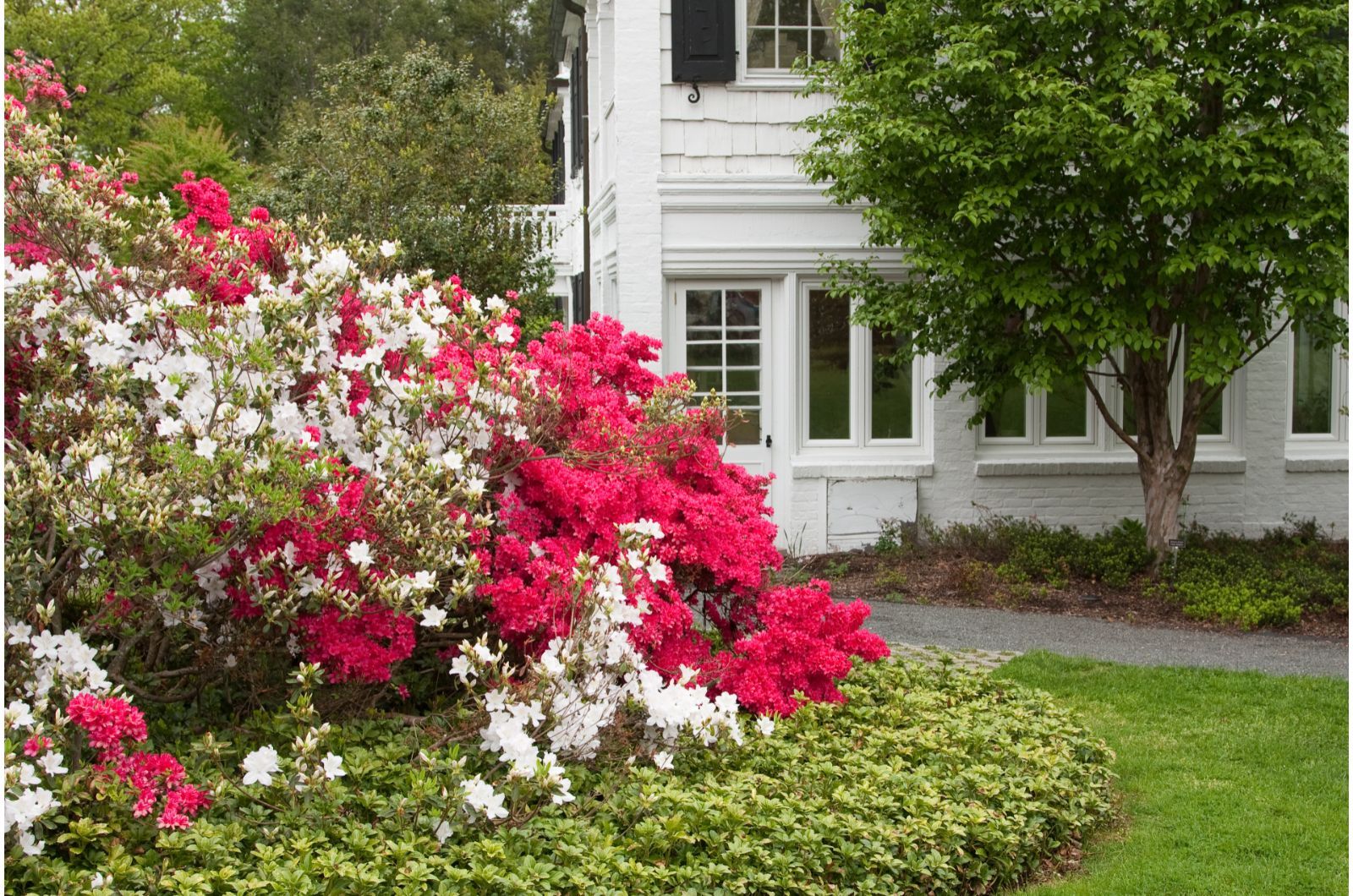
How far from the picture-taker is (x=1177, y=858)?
5055 mm

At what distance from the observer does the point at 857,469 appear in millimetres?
12086

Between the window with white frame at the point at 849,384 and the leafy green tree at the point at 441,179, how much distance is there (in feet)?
10.8

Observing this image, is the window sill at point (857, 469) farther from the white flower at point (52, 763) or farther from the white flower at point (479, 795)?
the white flower at point (52, 763)

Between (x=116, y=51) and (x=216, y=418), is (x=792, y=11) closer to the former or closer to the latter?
(x=216, y=418)

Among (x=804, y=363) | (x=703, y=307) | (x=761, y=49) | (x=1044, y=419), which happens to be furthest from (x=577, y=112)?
(x=1044, y=419)

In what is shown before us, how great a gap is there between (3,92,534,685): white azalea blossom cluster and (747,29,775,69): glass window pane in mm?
7324

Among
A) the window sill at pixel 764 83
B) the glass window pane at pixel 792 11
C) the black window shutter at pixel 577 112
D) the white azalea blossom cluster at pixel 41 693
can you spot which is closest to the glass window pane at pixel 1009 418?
the window sill at pixel 764 83

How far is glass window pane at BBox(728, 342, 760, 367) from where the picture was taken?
1220 cm

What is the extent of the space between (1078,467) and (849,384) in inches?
84.3

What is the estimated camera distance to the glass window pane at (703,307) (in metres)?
12.1

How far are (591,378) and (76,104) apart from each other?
29982 mm

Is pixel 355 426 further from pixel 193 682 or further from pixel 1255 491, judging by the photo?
pixel 1255 491

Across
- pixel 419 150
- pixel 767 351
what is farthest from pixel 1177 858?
pixel 419 150

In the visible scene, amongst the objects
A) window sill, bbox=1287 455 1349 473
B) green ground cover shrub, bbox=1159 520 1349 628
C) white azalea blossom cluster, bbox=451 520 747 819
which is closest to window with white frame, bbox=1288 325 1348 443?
window sill, bbox=1287 455 1349 473
